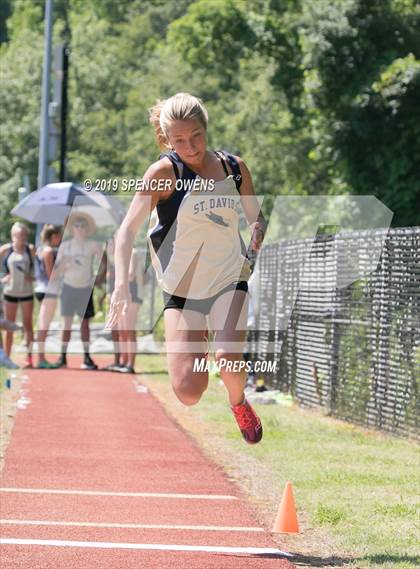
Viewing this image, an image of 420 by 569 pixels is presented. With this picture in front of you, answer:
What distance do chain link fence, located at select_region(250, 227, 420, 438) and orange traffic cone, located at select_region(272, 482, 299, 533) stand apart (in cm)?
→ 412

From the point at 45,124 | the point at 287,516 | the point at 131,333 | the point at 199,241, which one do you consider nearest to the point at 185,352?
the point at 199,241

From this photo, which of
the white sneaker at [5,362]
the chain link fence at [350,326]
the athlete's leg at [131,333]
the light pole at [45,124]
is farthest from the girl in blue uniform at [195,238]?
the light pole at [45,124]

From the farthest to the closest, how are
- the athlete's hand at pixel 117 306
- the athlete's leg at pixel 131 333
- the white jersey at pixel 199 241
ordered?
the athlete's leg at pixel 131 333 → the white jersey at pixel 199 241 → the athlete's hand at pixel 117 306

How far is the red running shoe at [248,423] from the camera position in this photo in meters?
7.35

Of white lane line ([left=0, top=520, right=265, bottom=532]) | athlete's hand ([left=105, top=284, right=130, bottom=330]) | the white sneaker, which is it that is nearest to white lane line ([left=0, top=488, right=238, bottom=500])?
white lane line ([left=0, top=520, right=265, bottom=532])

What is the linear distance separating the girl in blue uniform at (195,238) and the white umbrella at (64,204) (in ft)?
37.1

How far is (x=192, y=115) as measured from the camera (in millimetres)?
6656

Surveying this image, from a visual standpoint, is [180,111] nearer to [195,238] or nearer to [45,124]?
[195,238]

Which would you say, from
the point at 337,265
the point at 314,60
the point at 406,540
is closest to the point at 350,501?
the point at 406,540

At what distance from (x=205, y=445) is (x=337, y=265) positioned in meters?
3.21

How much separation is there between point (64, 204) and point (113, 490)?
10759 mm

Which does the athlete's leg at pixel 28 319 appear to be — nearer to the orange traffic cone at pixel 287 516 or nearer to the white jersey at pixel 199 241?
the orange traffic cone at pixel 287 516

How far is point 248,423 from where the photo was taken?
736 cm

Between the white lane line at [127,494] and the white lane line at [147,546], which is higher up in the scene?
the white lane line at [127,494]
